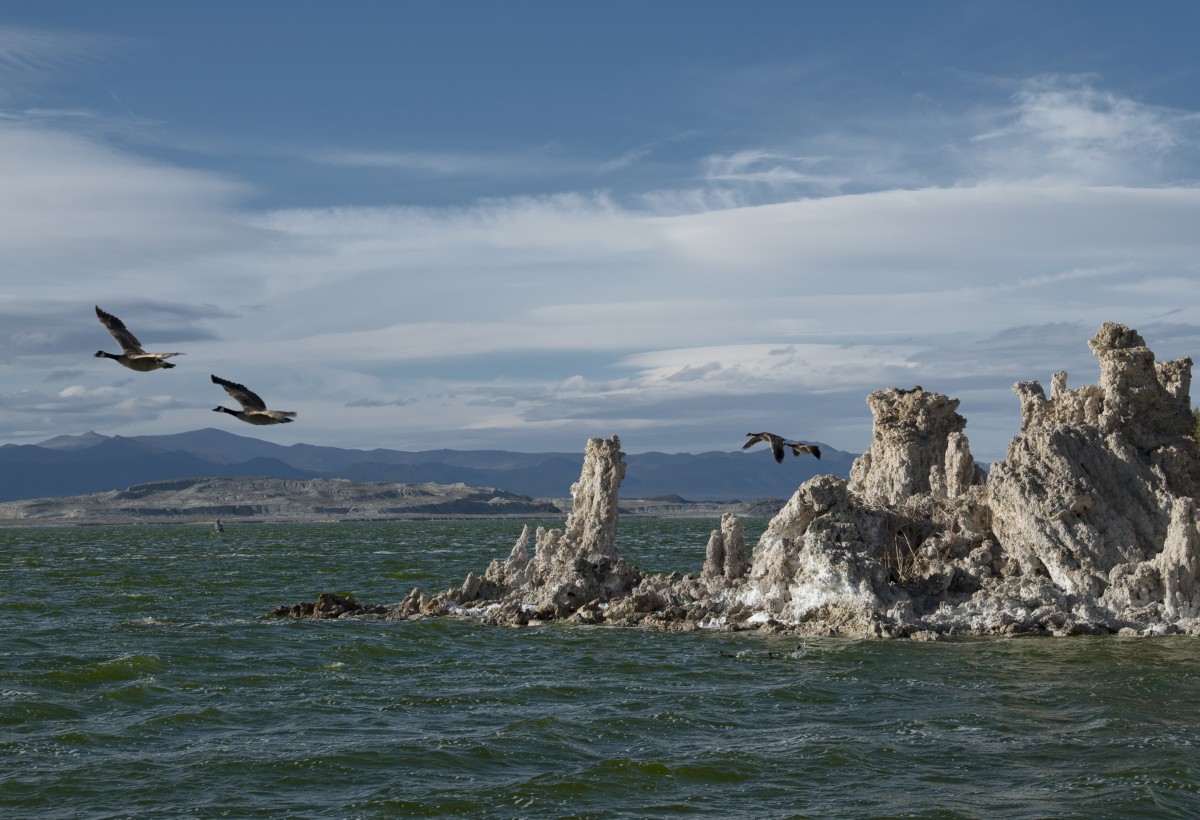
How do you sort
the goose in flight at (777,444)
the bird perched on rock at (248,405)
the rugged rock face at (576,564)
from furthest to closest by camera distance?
the rugged rock face at (576,564), the goose in flight at (777,444), the bird perched on rock at (248,405)

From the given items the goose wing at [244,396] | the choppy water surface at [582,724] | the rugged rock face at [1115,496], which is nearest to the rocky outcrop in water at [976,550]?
the rugged rock face at [1115,496]

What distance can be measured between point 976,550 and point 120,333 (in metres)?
23.6

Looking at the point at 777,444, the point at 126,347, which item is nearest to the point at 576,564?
the point at 777,444

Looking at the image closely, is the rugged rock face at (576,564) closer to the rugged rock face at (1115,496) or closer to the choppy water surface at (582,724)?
the choppy water surface at (582,724)

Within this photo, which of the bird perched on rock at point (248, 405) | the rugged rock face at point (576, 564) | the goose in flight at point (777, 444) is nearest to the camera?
the bird perched on rock at point (248, 405)

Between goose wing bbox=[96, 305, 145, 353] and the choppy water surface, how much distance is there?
21.8 feet

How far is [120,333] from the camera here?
68.3ft

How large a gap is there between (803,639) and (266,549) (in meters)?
78.1

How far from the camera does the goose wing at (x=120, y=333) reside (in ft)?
68.3

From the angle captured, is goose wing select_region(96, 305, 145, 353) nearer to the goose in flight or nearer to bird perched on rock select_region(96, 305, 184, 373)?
bird perched on rock select_region(96, 305, 184, 373)

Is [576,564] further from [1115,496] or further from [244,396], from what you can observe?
[244,396]

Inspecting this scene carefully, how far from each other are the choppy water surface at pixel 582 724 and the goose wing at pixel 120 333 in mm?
6635

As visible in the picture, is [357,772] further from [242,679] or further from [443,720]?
[242,679]

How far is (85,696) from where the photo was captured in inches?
1118
